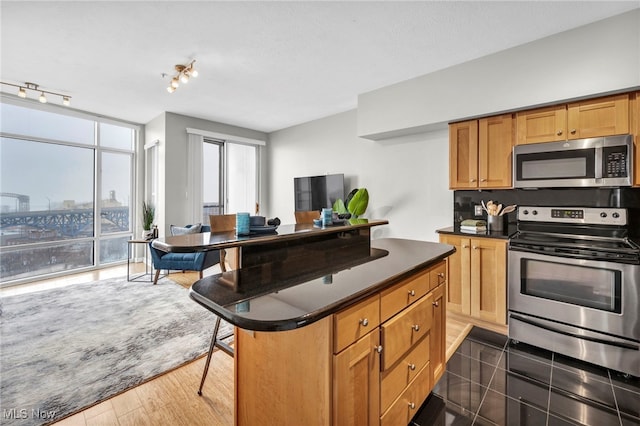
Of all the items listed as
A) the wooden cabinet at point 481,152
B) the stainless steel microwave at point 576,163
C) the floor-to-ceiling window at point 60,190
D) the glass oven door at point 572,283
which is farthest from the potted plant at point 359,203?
the floor-to-ceiling window at point 60,190

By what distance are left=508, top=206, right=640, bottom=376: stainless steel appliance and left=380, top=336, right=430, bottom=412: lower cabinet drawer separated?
1419 mm

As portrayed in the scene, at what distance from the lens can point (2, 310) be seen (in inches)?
131

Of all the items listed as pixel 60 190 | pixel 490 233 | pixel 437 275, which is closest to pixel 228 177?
pixel 60 190

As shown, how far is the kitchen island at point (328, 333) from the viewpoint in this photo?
40.9 inches

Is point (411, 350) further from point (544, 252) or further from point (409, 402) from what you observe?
point (544, 252)

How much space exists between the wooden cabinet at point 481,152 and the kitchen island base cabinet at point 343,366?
1.88 metres

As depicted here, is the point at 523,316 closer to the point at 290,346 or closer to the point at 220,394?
the point at 290,346

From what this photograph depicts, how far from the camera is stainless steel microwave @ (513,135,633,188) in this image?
227cm

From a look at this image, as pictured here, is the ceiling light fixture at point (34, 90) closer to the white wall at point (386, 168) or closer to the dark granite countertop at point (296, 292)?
the white wall at point (386, 168)

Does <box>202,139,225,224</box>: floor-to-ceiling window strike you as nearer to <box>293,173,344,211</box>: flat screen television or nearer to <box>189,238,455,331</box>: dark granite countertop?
<box>293,173,344,211</box>: flat screen television

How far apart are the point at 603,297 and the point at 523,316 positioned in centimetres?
58

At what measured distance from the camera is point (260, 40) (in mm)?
2645

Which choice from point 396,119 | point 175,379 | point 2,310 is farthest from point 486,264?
point 2,310

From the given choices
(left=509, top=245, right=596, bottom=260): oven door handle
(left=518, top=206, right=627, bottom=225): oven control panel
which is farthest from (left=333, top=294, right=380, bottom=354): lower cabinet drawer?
(left=518, top=206, right=627, bottom=225): oven control panel
